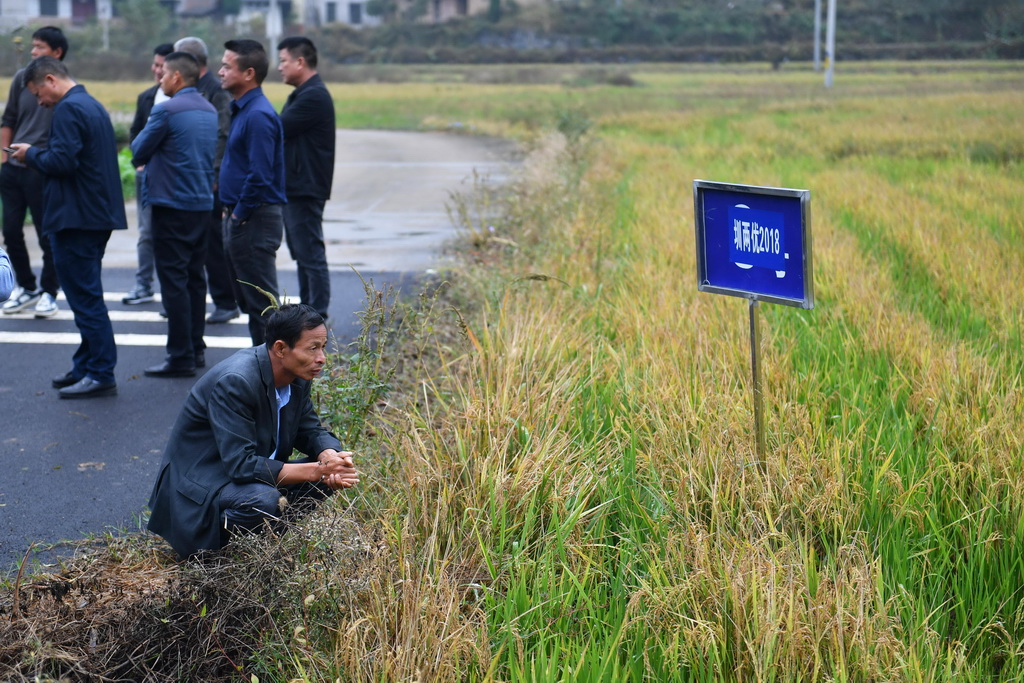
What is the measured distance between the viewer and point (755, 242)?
13.3 ft

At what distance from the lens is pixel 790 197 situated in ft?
12.6

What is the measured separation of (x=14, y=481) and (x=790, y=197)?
3.47m

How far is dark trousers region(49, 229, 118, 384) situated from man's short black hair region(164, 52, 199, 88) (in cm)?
109

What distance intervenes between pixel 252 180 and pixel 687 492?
3459 mm

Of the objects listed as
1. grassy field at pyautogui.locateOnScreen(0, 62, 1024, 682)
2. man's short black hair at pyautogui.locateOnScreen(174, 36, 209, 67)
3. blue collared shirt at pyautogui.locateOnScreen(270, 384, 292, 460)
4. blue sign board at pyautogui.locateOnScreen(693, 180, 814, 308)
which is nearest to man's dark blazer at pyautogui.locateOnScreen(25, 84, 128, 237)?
man's short black hair at pyautogui.locateOnScreen(174, 36, 209, 67)

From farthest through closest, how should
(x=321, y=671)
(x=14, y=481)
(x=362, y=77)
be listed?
(x=362, y=77) < (x=14, y=481) < (x=321, y=671)

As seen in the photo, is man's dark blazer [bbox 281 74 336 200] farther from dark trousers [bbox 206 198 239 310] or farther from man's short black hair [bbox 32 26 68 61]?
man's short black hair [bbox 32 26 68 61]

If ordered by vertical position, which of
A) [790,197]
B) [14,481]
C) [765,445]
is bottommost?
[14,481]

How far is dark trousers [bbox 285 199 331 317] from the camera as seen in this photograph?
290 inches

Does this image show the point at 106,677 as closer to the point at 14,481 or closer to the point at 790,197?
the point at 14,481

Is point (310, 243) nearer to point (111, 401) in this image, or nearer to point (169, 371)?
point (169, 371)

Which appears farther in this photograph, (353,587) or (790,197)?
(790,197)

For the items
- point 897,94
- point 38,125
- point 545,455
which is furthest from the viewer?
point 897,94

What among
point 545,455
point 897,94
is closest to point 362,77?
point 897,94
